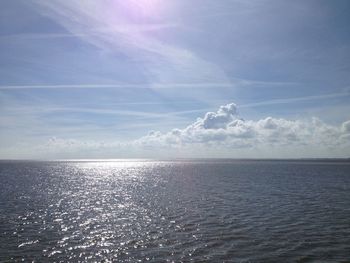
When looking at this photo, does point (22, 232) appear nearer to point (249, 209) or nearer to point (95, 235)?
point (95, 235)

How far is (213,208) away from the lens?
5091 centimetres

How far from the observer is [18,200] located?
201ft

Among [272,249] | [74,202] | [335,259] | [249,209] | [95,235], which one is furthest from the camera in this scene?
[74,202]

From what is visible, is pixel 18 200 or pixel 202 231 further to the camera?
pixel 18 200

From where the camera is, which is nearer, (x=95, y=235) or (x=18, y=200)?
(x=95, y=235)

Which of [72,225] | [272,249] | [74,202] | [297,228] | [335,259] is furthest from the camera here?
[74,202]

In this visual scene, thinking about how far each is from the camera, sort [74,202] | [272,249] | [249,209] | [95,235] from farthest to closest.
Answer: [74,202]
[249,209]
[95,235]
[272,249]

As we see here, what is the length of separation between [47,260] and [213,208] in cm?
2910

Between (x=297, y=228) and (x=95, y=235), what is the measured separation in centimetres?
2117

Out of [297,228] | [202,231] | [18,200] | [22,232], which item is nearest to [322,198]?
[297,228]

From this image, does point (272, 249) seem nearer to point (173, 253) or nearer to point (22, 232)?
point (173, 253)

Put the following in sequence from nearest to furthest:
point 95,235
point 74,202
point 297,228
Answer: point 95,235 → point 297,228 → point 74,202

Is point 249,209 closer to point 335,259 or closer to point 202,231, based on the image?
point 202,231

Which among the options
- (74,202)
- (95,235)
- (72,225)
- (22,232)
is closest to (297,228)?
(95,235)
